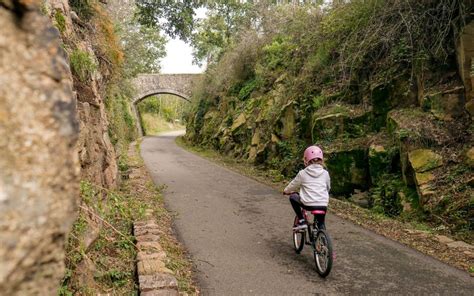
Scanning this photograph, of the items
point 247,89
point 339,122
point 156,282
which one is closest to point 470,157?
point 339,122

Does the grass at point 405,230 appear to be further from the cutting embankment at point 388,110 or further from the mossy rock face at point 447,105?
the mossy rock face at point 447,105

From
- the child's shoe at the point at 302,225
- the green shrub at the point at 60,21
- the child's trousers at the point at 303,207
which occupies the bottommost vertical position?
the child's shoe at the point at 302,225

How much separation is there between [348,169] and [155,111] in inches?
1723

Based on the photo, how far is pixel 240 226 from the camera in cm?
664

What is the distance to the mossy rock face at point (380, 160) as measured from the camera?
7.65 meters

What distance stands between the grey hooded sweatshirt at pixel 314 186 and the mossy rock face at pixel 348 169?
3781 mm

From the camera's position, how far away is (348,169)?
8.59 m

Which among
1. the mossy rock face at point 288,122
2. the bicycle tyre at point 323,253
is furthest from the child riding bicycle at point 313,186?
the mossy rock face at point 288,122

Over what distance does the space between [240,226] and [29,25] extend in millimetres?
5678

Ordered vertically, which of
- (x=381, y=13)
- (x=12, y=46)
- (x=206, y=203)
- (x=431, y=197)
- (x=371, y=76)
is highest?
(x=381, y=13)

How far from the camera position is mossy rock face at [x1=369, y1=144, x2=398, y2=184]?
7654 millimetres

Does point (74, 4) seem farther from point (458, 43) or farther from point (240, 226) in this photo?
point (458, 43)

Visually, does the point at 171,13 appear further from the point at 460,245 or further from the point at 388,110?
the point at 460,245

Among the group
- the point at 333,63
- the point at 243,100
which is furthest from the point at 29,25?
the point at 243,100
